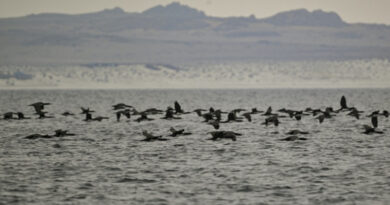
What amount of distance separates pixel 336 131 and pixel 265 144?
1194 centimetres

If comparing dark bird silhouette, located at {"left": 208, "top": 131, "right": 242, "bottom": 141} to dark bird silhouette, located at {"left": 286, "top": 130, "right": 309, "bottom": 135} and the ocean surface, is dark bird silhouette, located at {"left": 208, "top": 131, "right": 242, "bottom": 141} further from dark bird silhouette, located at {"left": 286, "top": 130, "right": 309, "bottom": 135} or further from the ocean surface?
dark bird silhouette, located at {"left": 286, "top": 130, "right": 309, "bottom": 135}

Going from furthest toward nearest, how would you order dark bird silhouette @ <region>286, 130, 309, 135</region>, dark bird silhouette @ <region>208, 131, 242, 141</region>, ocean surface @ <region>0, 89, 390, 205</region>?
1. dark bird silhouette @ <region>286, 130, 309, 135</region>
2. dark bird silhouette @ <region>208, 131, 242, 141</region>
3. ocean surface @ <region>0, 89, 390, 205</region>

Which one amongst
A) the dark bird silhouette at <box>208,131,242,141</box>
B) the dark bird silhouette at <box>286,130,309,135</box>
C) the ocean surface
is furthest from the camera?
the dark bird silhouette at <box>286,130,309,135</box>

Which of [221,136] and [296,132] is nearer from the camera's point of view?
[221,136]

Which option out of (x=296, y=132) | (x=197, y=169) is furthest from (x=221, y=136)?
(x=197, y=169)

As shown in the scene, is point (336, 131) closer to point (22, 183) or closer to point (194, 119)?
point (194, 119)

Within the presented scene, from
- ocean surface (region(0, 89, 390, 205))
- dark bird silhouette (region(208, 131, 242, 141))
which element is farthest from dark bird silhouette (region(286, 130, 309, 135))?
dark bird silhouette (region(208, 131, 242, 141))

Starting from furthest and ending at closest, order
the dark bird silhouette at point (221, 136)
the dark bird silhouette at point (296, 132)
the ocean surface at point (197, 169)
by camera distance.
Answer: the dark bird silhouette at point (296, 132)
the dark bird silhouette at point (221, 136)
the ocean surface at point (197, 169)

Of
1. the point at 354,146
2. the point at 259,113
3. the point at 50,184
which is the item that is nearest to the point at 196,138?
the point at 354,146

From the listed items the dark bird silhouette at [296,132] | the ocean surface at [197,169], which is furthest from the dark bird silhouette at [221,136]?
the dark bird silhouette at [296,132]

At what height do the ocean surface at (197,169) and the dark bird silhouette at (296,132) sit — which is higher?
the dark bird silhouette at (296,132)

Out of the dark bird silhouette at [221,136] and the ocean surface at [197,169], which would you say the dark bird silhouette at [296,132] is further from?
the dark bird silhouette at [221,136]

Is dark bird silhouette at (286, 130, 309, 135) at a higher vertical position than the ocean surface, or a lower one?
higher

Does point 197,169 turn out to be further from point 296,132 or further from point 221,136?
point 296,132
